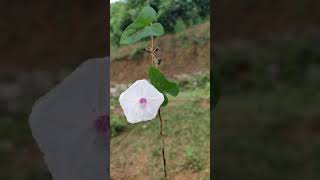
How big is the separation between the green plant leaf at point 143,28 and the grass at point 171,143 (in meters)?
0.78

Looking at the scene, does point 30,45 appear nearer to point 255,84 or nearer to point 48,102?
point 48,102

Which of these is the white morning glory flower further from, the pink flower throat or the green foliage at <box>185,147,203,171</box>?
the green foliage at <box>185,147,203,171</box>

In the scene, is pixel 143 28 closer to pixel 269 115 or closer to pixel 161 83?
pixel 161 83

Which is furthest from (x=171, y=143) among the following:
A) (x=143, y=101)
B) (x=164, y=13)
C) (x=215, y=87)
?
(x=143, y=101)

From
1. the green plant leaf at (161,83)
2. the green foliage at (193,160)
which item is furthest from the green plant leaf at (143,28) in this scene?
the green foliage at (193,160)

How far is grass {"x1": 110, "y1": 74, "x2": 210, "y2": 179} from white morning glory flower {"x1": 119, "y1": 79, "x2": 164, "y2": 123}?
0.76 metres

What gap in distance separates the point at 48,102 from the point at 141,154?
77cm

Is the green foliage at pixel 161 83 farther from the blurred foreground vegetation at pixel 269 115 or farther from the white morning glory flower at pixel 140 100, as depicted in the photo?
the blurred foreground vegetation at pixel 269 115

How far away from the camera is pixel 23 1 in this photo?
2.55 m

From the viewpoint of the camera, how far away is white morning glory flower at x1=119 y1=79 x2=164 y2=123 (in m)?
2.24

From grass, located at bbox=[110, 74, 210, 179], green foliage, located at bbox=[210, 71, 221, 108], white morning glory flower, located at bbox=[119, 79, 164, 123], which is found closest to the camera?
white morning glory flower, located at bbox=[119, 79, 164, 123]

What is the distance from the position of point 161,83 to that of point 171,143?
81 cm

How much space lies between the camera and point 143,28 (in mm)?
2312

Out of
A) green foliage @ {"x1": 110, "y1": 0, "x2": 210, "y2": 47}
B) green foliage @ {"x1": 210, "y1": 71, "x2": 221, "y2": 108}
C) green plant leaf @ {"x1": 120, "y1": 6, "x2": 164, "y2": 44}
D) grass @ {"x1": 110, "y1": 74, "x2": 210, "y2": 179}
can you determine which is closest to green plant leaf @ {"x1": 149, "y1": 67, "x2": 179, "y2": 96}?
green plant leaf @ {"x1": 120, "y1": 6, "x2": 164, "y2": 44}
